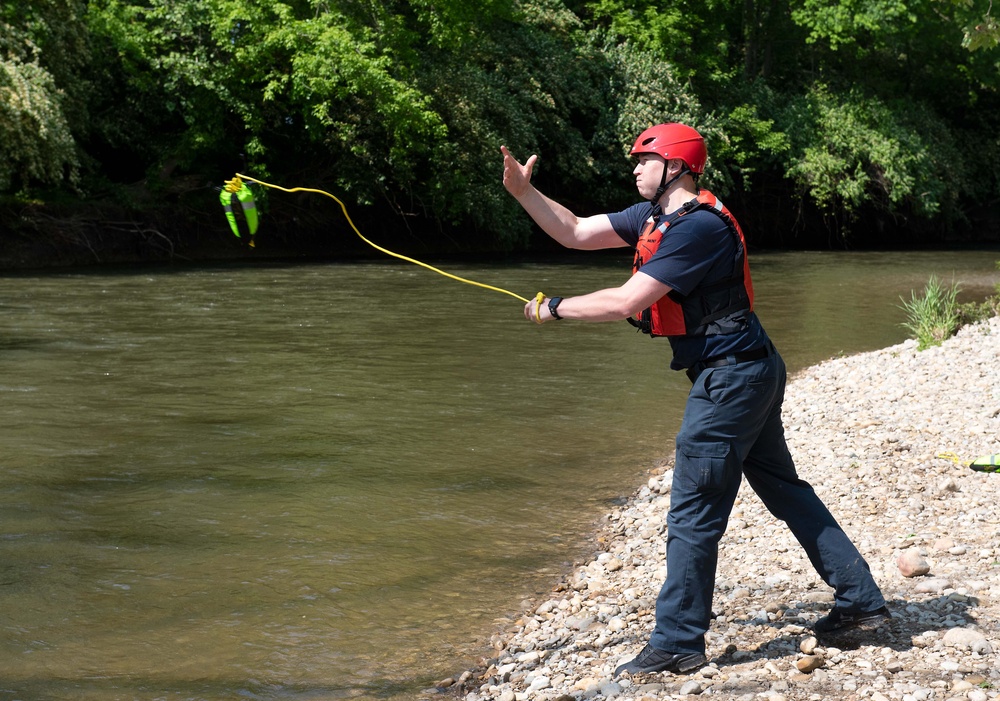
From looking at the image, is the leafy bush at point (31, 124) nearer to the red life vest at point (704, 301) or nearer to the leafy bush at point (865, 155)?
the red life vest at point (704, 301)

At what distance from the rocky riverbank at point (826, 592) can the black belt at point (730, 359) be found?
1.15m

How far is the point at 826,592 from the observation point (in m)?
4.93

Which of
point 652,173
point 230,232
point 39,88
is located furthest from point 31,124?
point 652,173

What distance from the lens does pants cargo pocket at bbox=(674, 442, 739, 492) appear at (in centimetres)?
402

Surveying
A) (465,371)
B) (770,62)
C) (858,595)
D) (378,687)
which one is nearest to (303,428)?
(465,371)

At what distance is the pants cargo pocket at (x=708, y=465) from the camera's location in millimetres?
4023

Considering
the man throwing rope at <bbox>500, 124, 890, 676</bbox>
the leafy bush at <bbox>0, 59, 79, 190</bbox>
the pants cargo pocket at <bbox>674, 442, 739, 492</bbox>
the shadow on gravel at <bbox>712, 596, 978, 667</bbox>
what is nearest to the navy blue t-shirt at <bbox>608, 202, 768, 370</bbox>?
the man throwing rope at <bbox>500, 124, 890, 676</bbox>

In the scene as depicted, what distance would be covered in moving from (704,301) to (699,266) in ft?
0.54

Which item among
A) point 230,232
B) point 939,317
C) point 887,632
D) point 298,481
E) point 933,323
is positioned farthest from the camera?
point 230,232

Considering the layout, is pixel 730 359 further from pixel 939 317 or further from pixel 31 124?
pixel 31 124

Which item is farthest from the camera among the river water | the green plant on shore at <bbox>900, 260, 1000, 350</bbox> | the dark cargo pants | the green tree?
the green tree

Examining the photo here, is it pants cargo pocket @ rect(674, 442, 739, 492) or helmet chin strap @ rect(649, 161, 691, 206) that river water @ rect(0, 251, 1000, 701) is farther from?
helmet chin strap @ rect(649, 161, 691, 206)

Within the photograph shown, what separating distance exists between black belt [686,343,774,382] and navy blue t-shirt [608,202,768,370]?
2 cm

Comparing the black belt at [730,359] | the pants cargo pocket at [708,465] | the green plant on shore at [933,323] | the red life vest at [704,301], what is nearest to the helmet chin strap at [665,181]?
the red life vest at [704,301]
